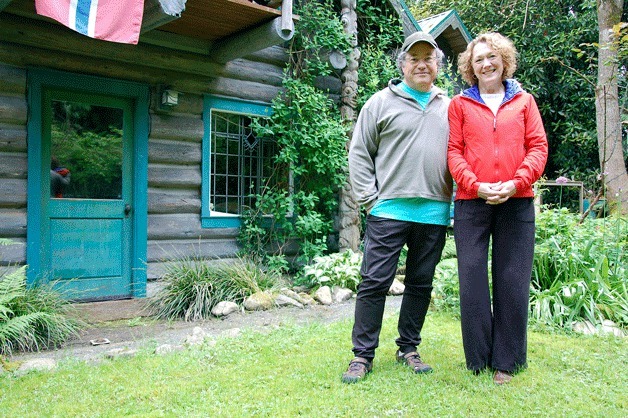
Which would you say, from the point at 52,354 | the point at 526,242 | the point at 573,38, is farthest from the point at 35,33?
the point at 573,38

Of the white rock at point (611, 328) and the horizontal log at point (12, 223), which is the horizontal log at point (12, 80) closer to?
the horizontal log at point (12, 223)

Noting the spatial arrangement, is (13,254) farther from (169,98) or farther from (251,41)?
(251,41)

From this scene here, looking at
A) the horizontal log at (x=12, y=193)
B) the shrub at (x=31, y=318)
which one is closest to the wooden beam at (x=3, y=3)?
the horizontal log at (x=12, y=193)

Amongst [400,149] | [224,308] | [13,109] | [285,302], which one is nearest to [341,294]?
[285,302]

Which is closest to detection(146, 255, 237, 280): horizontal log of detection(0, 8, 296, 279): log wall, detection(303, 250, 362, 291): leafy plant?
detection(0, 8, 296, 279): log wall

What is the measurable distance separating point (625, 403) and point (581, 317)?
1.70m

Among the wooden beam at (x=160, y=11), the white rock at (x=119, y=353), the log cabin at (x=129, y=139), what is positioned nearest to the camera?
the white rock at (x=119, y=353)

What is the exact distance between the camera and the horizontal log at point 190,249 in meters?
6.10

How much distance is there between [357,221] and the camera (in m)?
7.25

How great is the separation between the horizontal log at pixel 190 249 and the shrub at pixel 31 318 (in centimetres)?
125

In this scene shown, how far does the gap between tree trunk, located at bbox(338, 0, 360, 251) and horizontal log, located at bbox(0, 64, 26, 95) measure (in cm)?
373

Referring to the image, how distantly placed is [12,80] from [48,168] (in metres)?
0.88

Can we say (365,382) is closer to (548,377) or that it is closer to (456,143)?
(548,377)

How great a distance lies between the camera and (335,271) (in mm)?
6336
